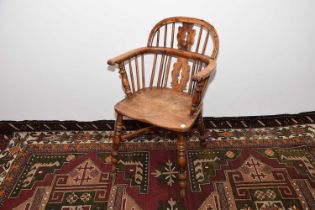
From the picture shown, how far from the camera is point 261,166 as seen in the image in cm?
204

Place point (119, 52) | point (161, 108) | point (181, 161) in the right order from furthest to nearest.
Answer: point (119, 52) → point (161, 108) → point (181, 161)

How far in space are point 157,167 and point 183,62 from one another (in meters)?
0.84

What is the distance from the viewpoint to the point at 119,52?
220cm

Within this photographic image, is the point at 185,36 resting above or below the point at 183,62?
above

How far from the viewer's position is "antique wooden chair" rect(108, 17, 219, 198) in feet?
5.52

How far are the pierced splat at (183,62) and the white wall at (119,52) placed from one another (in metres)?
0.20

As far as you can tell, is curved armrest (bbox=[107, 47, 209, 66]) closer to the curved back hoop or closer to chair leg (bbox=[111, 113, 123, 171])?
the curved back hoop

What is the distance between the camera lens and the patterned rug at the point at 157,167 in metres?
1.78

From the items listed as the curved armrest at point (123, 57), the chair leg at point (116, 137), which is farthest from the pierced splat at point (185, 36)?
the chair leg at point (116, 137)

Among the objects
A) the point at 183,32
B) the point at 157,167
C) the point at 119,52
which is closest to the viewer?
the point at 183,32

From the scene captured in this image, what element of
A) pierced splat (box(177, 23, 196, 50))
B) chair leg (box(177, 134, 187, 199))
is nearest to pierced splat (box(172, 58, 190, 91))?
pierced splat (box(177, 23, 196, 50))

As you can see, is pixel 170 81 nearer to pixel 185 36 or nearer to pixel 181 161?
pixel 185 36

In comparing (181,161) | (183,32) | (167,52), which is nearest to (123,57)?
(167,52)

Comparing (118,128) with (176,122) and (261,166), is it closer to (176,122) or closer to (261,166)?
(176,122)
